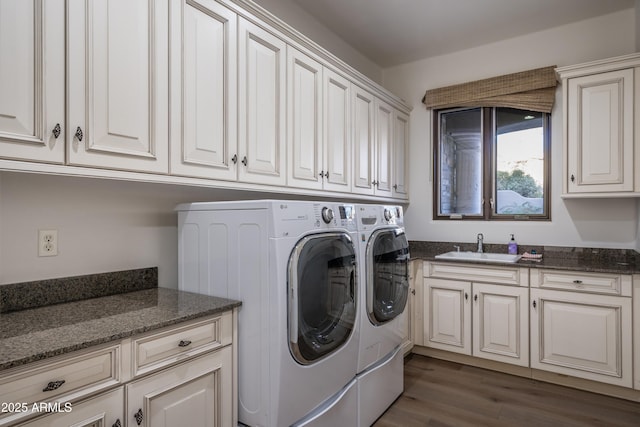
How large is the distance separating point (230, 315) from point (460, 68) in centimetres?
317

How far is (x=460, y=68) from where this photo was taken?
11.4 ft

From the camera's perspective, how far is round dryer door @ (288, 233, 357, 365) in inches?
58.5

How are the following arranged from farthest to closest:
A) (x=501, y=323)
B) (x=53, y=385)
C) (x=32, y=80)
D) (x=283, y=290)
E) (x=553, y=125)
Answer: (x=553, y=125)
(x=501, y=323)
(x=283, y=290)
(x=32, y=80)
(x=53, y=385)

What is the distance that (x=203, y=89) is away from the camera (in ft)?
5.38

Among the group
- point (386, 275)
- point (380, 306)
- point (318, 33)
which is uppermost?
point (318, 33)

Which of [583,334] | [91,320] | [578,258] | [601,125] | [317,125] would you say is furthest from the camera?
[578,258]

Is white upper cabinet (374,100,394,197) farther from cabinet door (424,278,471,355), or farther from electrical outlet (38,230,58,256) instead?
electrical outlet (38,230,58,256)

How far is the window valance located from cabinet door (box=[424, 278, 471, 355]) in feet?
5.29

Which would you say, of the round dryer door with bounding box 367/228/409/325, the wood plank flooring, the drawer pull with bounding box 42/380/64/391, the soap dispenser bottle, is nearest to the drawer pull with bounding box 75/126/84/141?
the drawer pull with bounding box 42/380/64/391

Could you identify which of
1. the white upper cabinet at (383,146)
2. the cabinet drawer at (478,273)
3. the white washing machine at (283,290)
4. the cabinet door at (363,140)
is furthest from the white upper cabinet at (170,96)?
the cabinet drawer at (478,273)

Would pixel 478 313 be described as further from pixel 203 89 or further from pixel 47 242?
pixel 47 242

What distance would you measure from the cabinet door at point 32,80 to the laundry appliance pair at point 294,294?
0.68 m

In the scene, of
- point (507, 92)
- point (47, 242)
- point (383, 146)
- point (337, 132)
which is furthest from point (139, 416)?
point (507, 92)

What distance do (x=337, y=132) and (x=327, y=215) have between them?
1036 mm
